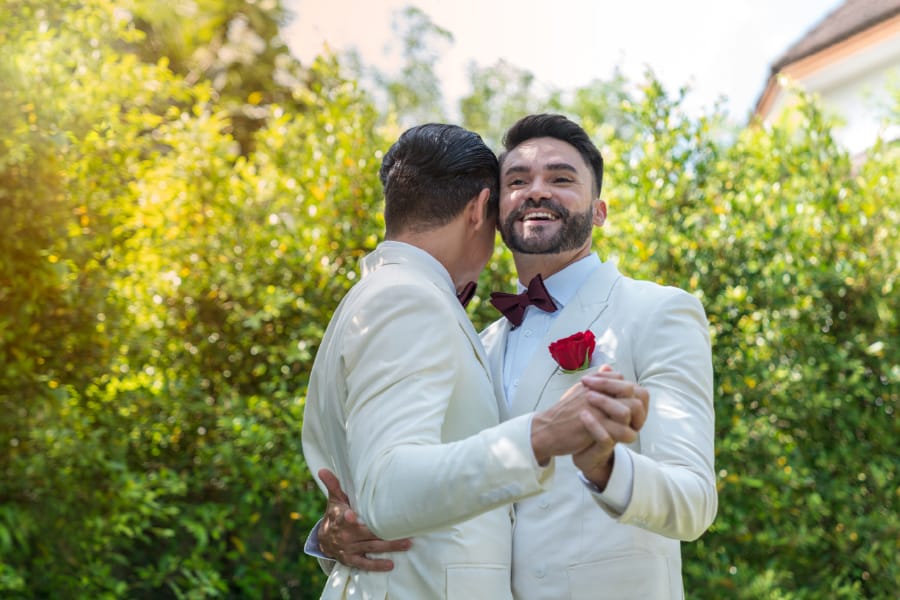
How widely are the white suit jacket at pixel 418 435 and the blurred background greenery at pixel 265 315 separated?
3274 mm

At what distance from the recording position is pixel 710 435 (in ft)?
7.97

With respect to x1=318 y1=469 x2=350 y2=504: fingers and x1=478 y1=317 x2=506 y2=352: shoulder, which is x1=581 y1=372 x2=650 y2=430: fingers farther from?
x1=478 y1=317 x2=506 y2=352: shoulder

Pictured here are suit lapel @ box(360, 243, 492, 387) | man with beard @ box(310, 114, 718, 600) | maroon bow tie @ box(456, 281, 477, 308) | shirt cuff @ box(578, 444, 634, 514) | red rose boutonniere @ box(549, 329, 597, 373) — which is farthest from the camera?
maroon bow tie @ box(456, 281, 477, 308)

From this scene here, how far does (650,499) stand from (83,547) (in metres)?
4.34

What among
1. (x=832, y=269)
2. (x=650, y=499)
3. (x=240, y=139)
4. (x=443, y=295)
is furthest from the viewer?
(x=240, y=139)

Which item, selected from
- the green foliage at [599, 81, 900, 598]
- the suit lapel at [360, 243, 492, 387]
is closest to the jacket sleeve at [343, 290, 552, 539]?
the suit lapel at [360, 243, 492, 387]

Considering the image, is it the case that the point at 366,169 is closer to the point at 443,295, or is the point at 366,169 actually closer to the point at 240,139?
the point at 443,295

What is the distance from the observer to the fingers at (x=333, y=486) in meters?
2.63

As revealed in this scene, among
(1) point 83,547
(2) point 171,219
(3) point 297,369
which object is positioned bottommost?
(1) point 83,547

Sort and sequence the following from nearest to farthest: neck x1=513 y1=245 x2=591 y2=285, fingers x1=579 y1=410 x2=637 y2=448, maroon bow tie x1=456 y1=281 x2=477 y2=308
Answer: fingers x1=579 y1=410 x2=637 y2=448, maroon bow tie x1=456 y1=281 x2=477 y2=308, neck x1=513 y1=245 x2=591 y2=285

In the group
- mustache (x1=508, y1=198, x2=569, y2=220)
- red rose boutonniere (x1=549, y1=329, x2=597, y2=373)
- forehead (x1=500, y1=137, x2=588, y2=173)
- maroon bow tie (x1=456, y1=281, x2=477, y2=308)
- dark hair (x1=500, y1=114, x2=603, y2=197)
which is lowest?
red rose boutonniere (x1=549, y1=329, x2=597, y2=373)

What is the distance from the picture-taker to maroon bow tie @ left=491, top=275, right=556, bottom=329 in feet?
10.1

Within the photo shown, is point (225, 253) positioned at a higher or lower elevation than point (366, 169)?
lower

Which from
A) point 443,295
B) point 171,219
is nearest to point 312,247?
point 171,219
